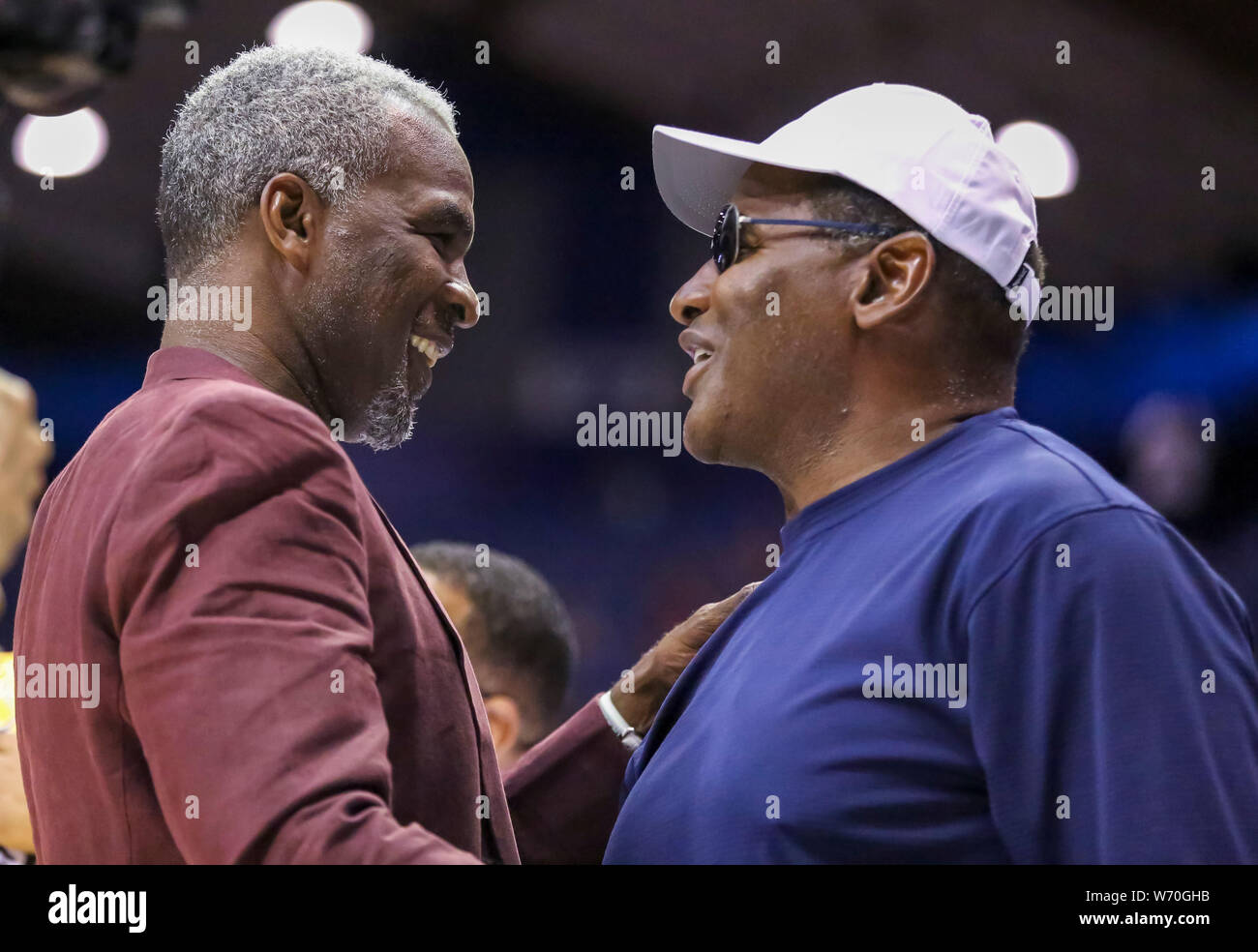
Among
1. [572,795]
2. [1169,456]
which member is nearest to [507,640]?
[572,795]

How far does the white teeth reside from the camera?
1.59 meters

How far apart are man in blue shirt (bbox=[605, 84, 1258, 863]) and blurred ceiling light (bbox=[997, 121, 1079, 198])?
1.13 meters

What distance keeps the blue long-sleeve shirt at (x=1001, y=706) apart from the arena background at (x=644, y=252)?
1440mm

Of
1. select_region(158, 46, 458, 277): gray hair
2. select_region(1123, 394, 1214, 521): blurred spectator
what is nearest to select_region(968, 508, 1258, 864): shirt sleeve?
select_region(158, 46, 458, 277): gray hair

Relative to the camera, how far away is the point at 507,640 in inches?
113

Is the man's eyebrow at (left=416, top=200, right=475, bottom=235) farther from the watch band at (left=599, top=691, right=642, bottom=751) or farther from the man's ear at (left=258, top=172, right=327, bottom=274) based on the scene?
the watch band at (left=599, top=691, right=642, bottom=751)

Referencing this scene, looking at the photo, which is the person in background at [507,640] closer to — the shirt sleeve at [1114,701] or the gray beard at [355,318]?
the gray beard at [355,318]

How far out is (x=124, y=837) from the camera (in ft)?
4.01

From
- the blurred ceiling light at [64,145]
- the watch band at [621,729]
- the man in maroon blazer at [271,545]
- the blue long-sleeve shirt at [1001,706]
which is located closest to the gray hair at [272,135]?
the man in maroon blazer at [271,545]

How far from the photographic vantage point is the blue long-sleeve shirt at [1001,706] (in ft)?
3.92

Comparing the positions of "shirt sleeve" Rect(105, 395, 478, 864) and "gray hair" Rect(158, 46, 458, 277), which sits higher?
"gray hair" Rect(158, 46, 458, 277)

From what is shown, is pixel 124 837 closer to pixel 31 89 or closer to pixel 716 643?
pixel 716 643

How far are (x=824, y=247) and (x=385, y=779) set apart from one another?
87 centimetres

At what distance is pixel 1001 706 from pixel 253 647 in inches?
26.4
